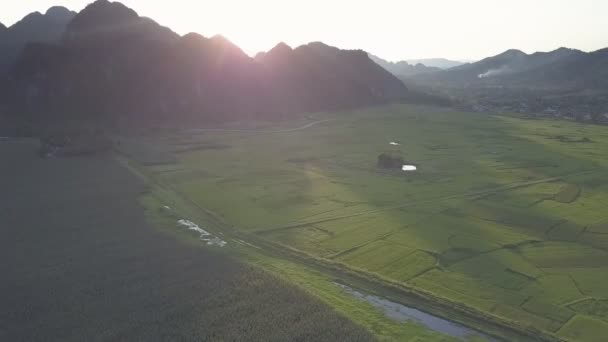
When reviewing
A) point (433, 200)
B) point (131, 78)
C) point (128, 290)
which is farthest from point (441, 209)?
point (131, 78)

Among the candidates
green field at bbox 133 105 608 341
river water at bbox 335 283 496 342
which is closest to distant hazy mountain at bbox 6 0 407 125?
green field at bbox 133 105 608 341

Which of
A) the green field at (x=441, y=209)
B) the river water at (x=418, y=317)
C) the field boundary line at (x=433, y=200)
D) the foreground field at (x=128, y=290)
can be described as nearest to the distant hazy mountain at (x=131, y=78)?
the green field at (x=441, y=209)

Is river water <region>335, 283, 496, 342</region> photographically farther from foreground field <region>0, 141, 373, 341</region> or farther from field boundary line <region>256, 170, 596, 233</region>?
field boundary line <region>256, 170, 596, 233</region>

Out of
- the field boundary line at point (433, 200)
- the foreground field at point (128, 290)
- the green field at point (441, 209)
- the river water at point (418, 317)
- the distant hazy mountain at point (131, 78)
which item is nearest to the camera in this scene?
the foreground field at point (128, 290)

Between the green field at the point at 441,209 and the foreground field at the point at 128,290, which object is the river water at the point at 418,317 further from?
the foreground field at the point at 128,290

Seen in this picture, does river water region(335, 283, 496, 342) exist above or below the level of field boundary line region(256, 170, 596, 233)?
below

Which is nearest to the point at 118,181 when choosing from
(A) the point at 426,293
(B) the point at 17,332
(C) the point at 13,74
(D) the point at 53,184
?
(D) the point at 53,184

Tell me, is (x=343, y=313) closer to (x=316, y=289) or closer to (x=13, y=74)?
(x=316, y=289)
